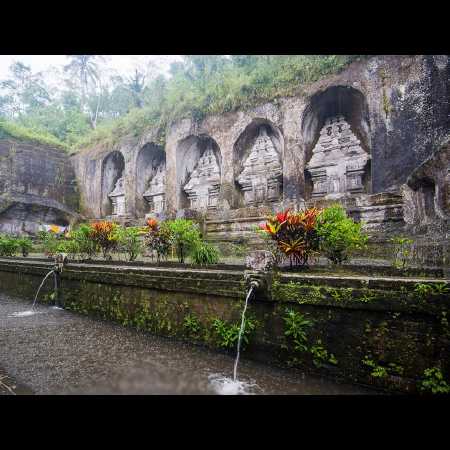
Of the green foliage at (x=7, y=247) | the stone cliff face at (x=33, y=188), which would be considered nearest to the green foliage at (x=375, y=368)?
the green foliage at (x=7, y=247)

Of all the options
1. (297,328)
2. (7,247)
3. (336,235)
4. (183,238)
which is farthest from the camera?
(7,247)

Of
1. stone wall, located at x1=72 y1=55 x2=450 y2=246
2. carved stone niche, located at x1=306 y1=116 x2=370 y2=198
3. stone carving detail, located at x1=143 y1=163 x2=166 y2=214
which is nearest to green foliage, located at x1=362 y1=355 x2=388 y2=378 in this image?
stone wall, located at x1=72 y1=55 x2=450 y2=246

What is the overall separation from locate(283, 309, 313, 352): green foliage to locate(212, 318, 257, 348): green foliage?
38cm

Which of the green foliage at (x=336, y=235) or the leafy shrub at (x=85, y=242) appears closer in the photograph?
the green foliage at (x=336, y=235)

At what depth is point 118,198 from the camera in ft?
59.0

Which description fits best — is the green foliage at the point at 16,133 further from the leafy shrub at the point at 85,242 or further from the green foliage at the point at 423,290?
the green foliage at the point at 423,290

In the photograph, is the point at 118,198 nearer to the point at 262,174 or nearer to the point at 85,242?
the point at 262,174

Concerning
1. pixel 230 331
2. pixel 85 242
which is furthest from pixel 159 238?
pixel 230 331

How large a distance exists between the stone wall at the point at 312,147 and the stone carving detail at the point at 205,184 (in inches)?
1.9

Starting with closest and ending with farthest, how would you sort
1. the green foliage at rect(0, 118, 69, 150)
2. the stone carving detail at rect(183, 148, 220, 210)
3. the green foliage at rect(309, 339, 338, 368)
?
1. the green foliage at rect(309, 339, 338, 368)
2. the stone carving detail at rect(183, 148, 220, 210)
3. the green foliage at rect(0, 118, 69, 150)

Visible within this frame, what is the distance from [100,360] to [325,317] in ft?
7.05

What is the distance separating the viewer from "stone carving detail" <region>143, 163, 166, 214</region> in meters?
16.5

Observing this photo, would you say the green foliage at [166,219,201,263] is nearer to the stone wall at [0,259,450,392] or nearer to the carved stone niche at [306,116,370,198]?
the stone wall at [0,259,450,392]

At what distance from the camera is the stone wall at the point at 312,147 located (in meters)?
8.75
